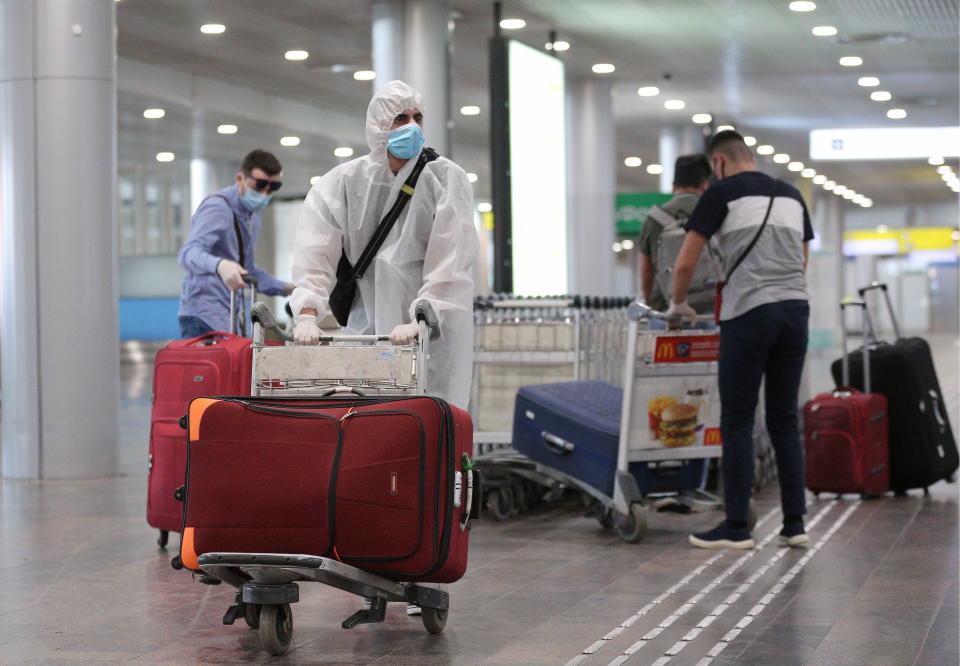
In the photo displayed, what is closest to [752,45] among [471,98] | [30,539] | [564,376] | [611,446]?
[471,98]

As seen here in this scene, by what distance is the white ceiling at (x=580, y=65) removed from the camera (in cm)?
1330

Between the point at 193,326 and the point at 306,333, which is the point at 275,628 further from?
the point at 193,326

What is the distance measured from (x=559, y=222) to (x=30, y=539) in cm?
883

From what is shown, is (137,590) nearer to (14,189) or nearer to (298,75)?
(14,189)

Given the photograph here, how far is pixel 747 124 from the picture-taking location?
857 inches

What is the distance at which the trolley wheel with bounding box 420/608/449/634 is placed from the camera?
397 centimetres

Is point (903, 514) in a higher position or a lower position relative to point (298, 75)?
lower

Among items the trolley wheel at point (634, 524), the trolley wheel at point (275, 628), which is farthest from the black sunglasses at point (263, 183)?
the trolley wheel at point (275, 628)

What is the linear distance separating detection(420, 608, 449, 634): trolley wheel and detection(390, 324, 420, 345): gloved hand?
807 mm

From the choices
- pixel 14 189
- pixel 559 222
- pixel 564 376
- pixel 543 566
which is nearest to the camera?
pixel 543 566

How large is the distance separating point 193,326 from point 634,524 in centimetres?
223

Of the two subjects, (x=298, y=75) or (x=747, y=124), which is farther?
(x=747, y=124)

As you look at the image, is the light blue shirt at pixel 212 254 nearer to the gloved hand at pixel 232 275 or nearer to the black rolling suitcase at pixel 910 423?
the gloved hand at pixel 232 275

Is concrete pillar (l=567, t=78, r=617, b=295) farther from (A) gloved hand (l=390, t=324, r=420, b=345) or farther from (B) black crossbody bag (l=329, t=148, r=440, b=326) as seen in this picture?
(A) gloved hand (l=390, t=324, r=420, b=345)
